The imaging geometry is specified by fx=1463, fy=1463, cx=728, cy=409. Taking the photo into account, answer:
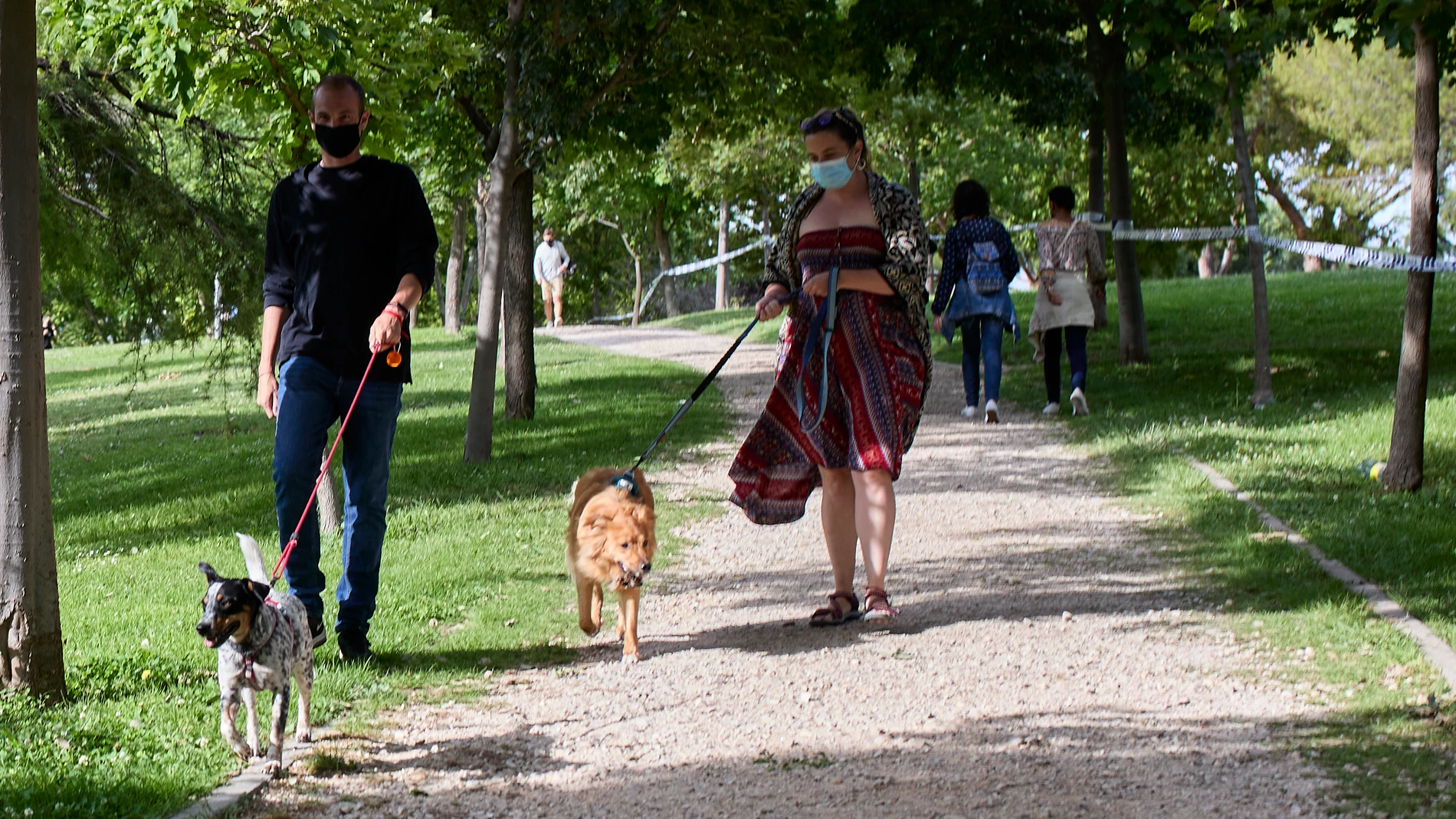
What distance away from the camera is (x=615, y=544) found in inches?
228

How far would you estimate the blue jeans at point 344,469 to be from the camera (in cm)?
540

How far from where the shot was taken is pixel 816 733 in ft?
16.4

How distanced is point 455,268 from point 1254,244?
78.1 ft

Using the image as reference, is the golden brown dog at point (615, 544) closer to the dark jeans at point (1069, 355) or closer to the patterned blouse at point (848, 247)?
the patterned blouse at point (848, 247)

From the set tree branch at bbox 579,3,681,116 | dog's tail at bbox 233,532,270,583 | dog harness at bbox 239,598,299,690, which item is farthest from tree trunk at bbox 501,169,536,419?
dog harness at bbox 239,598,299,690

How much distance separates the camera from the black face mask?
5461mm

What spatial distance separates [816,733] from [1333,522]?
411cm

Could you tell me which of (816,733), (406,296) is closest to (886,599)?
(816,733)

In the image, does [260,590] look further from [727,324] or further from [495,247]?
[727,324]

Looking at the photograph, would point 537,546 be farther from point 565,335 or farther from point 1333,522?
point 565,335

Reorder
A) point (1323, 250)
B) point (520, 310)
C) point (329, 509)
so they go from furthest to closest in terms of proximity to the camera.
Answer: point (520, 310) → point (1323, 250) → point (329, 509)

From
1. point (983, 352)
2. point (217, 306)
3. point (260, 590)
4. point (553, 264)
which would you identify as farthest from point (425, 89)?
point (553, 264)

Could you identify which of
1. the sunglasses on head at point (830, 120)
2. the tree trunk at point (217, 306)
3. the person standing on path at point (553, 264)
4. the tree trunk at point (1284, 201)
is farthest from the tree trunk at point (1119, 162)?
the tree trunk at point (1284, 201)

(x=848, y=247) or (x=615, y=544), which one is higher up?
(x=848, y=247)
